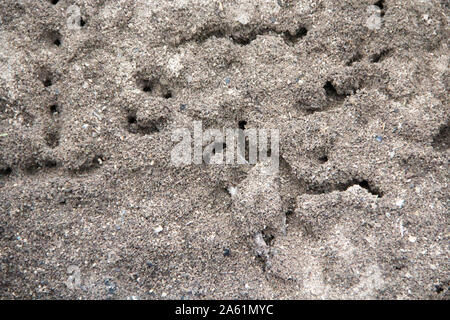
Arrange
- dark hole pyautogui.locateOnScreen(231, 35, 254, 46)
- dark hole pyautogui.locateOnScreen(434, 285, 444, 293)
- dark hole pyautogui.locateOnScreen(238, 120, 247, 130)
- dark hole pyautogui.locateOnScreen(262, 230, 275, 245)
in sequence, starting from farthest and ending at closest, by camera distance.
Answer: dark hole pyautogui.locateOnScreen(231, 35, 254, 46) < dark hole pyautogui.locateOnScreen(238, 120, 247, 130) < dark hole pyautogui.locateOnScreen(262, 230, 275, 245) < dark hole pyautogui.locateOnScreen(434, 285, 444, 293)

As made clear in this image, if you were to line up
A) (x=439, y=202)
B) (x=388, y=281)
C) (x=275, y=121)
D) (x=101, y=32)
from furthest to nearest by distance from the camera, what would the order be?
(x=101, y=32) → (x=275, y=121) → (x=439, y=202) → (x=388, y=281)

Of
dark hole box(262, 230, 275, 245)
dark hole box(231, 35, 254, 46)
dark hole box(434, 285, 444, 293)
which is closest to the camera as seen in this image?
dark hole box(434, 285, 444, 293)

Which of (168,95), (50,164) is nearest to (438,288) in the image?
(168,95)

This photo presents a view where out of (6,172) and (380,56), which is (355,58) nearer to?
(380,56)

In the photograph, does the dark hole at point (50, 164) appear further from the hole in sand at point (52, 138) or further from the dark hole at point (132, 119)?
the dark hole at point (132, 119)

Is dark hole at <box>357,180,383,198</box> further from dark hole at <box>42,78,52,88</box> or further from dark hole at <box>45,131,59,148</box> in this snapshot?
dark hole at <box>42,78,52,88</box>

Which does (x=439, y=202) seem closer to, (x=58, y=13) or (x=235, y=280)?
(x=235, y=280)

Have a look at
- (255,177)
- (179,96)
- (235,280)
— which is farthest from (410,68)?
(235,280)

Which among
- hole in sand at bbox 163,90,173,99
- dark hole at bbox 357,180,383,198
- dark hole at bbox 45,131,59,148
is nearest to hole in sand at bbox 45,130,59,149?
dark hole at bbox 45,131,59,148
